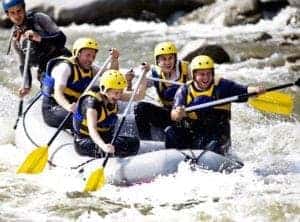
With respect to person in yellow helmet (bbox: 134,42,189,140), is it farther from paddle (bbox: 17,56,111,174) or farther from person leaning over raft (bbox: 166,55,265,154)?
paddle (bbox: 17,56,111,174)

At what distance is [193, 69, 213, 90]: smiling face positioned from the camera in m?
7.37

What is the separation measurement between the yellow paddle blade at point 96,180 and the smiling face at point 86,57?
1.41 m

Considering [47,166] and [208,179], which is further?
[47,166]

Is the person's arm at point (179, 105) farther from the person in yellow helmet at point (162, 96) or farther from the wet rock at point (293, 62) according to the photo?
the wet rock at point (293, 62)

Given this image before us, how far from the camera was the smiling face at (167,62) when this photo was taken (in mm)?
7828

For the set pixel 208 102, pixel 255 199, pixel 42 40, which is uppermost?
pixel 42 40

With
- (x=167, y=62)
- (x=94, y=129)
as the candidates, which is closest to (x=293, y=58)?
(x=167, y=62)

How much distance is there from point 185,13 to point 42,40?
9989 millimetres

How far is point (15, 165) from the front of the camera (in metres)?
8.19

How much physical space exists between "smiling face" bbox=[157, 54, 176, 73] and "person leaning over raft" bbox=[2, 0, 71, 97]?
154cm

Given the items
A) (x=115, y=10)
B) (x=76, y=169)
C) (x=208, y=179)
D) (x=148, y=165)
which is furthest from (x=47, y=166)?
(x=115, y=10)

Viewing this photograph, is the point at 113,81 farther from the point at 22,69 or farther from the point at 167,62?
the point at 22,69

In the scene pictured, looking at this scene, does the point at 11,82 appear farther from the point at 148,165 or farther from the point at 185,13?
the point at 185,13

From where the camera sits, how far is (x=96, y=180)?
696 cm
